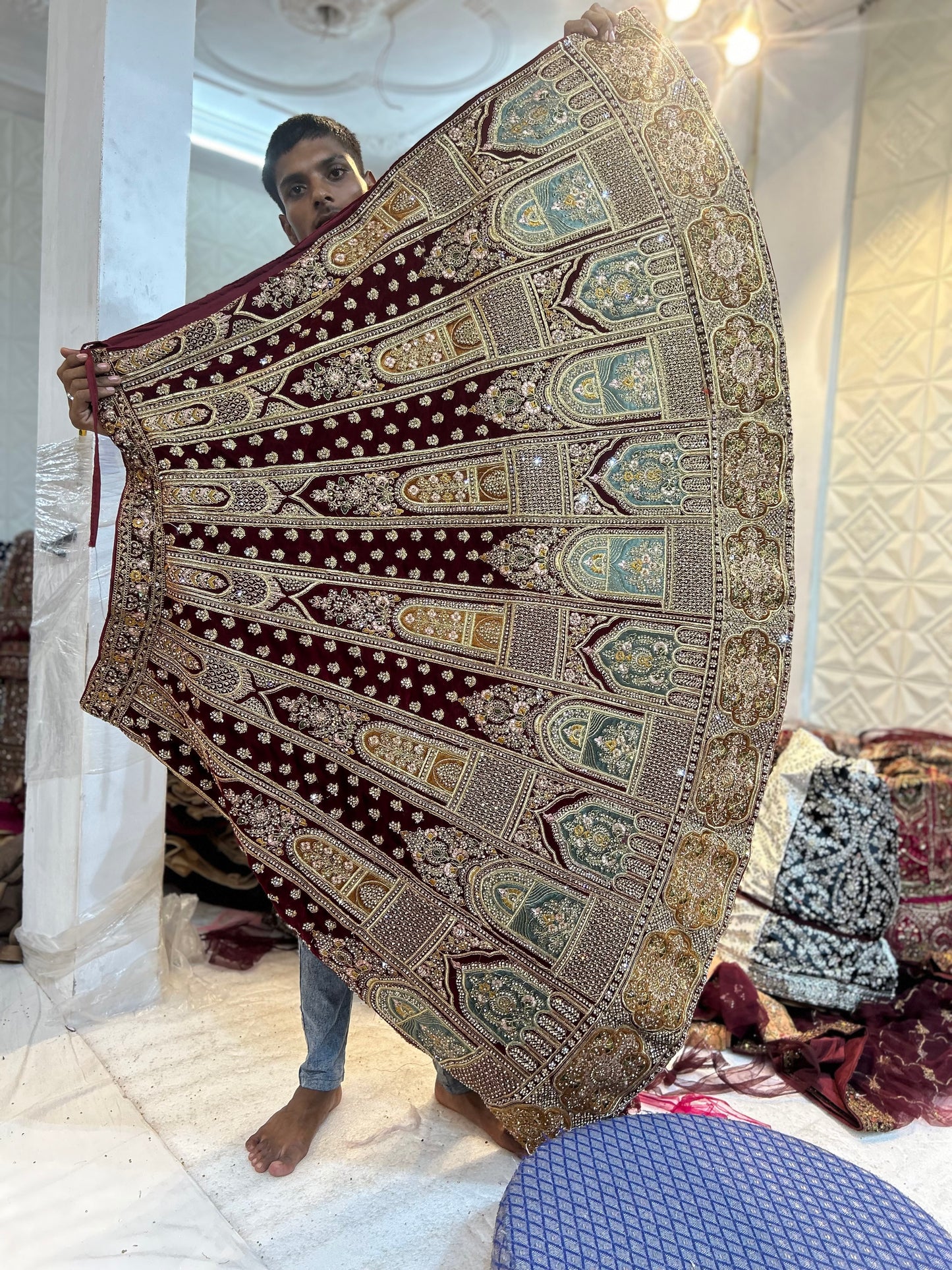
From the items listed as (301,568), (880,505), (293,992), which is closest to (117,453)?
(301,568)

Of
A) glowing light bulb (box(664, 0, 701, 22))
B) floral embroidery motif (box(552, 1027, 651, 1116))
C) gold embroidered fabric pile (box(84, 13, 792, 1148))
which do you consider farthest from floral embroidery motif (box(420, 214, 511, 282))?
glowing light bulb (box(664, 0, 701, 22))

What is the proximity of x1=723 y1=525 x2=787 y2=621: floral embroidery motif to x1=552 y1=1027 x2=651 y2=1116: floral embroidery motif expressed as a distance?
0.67 meters

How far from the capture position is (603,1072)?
4.23 ft

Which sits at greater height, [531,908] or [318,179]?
[318,179]

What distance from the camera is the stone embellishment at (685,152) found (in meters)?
1.28

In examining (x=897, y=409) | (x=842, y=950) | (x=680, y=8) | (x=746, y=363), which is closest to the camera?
(x=746, y=363)

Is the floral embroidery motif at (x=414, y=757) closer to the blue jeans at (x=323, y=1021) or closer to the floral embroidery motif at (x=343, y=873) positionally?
the floral embroidery motif at (x=343, y=873)

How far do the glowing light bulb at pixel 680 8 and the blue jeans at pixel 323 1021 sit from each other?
2743 mm

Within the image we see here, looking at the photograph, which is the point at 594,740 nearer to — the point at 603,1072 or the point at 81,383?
the point at 603,1072

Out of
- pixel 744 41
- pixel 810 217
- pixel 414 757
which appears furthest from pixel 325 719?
pixel 810 217

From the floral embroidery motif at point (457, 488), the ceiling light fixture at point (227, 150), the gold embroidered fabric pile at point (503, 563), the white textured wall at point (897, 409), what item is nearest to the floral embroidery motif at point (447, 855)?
the gold embroidered fabric pile at point (503, 563)

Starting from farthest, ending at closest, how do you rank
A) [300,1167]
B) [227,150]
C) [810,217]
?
[227,150] < [810,217] < [300,1167]

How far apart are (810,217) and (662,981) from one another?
2796 mm

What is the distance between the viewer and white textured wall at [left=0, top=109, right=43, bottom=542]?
3504 millimetres
